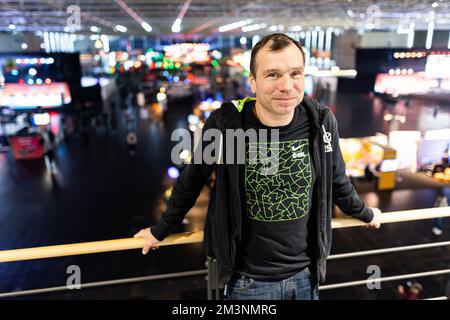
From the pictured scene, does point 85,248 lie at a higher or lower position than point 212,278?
higher

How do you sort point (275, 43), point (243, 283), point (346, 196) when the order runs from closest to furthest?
point (275, 43)
point (243, 283)
point (346, 196)

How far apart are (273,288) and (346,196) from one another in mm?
663

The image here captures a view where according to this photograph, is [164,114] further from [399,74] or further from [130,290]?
[130,290]

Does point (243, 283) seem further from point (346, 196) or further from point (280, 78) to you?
point (280, 78)

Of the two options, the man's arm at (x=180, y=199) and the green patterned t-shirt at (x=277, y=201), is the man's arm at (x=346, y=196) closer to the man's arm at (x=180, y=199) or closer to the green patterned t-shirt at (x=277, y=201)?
the green patterned t-shirt at (x=277, y=201)

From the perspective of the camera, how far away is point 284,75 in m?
1.68

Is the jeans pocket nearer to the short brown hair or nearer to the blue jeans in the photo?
the blue jeans

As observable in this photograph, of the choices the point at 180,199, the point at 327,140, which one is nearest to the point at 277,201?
the point at 327,140

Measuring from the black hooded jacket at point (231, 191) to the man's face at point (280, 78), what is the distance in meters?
0.20

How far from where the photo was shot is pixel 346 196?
2109mm

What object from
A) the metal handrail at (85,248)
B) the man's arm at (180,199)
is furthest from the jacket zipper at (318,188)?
the man's arm at (180,199)

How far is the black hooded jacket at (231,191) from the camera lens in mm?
1836

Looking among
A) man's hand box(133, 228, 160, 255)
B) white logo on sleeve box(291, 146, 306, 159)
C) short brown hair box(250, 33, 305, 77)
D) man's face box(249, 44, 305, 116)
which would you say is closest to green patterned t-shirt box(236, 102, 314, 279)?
white logo on sleeve box(291, 146, 306, 159)

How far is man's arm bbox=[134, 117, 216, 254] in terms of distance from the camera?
1.91 m
